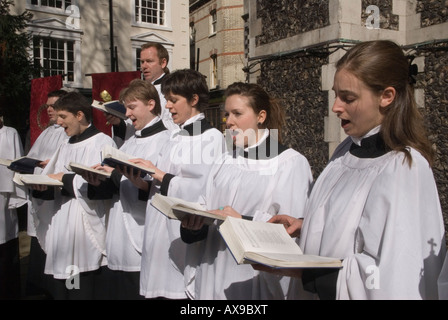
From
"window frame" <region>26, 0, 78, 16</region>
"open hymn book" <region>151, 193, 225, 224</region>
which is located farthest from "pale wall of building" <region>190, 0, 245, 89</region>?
"open hymn book" <region>151, 193, 225, 224</region>

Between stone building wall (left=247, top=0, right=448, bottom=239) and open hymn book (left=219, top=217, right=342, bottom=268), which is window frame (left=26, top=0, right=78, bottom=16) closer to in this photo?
stone building wall (left=247, top=0, right=448, bottom=239)

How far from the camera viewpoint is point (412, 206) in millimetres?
1672

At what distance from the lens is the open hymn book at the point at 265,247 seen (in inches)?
66.1

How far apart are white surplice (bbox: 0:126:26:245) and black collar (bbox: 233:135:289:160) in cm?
356

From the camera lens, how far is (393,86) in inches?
72.9

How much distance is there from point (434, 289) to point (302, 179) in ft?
3.69

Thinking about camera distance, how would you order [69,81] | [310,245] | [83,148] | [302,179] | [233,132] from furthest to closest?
[69,81], [83,148], [233,132], [302,179], [310,245]

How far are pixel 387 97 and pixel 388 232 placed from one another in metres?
0.55

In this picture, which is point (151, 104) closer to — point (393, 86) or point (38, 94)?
point (393, 86)

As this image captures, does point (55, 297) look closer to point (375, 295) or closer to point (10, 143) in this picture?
point (10, 143)

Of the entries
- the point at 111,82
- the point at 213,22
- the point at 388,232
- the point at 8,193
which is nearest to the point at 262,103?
the point at 388,232

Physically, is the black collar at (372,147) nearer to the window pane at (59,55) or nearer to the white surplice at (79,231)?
the white surplice at (79,231)

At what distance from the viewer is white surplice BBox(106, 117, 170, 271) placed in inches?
152
